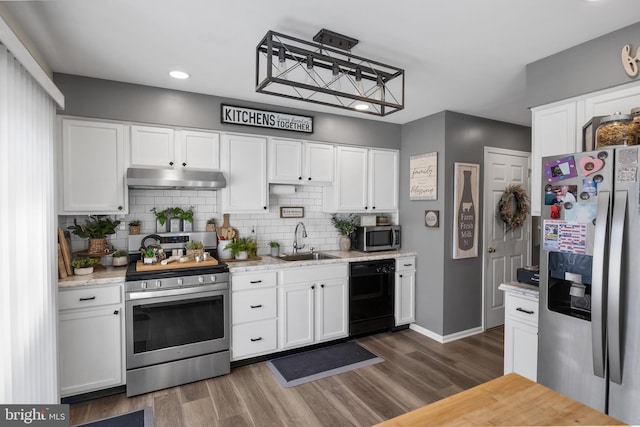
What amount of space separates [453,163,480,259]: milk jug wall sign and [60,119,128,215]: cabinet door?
347 centimetres

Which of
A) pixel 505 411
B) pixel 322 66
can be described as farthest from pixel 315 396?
pixel 322 66

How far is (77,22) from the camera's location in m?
2.05

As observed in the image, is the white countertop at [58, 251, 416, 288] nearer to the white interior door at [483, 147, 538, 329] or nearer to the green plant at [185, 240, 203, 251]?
the green plant at [185, 240, 203, 251]

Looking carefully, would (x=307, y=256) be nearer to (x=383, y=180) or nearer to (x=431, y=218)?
(x=383, y=180)

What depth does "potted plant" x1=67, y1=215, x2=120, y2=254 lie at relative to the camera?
2957mm

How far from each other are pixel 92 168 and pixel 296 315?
7.69ft

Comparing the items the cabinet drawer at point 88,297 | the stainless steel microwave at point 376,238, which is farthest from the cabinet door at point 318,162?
the cabinet drawer at point 88,297

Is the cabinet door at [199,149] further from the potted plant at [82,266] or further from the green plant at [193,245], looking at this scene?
the potted plant at [82,266]

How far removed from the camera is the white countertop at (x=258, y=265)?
8.57 ft

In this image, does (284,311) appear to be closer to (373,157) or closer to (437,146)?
(373,157)

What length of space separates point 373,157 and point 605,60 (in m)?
2.42

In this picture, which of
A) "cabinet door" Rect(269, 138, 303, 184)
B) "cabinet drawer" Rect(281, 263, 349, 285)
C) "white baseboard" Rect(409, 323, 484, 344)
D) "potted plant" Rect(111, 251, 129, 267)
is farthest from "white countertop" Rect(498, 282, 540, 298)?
"potted plant" Rect(111, 251, 129, 267)

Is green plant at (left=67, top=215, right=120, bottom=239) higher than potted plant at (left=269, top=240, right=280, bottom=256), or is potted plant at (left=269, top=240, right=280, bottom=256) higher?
green plant at (left=67, top=215, right=120, bottom=239)

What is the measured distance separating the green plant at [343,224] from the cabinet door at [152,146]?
6.76 feet
